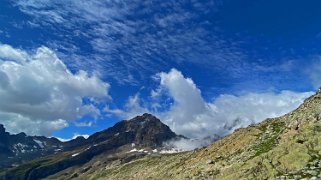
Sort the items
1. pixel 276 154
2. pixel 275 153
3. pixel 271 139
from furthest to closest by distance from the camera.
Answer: pixel 271 139, pixel 275 153, pixel 276 154

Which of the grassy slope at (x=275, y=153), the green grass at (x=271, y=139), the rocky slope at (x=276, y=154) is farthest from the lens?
the green grass at (x=271, y=139)

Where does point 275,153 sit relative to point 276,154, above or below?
above

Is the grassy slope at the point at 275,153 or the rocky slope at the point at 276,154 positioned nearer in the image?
the rocky slope at the point at 276,154

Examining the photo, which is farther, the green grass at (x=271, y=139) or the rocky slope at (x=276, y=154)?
the green grass at (x=271, y=139)

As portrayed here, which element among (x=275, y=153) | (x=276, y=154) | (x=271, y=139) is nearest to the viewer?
(x=276, y=154)

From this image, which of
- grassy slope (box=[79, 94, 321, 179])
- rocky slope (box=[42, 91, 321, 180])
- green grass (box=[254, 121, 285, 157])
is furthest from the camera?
green grass (box=[254, 121, 285, 157])

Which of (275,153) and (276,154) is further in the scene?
(275,153)

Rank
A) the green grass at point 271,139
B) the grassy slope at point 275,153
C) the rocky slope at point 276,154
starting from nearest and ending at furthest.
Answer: the rocky slope at point 276,154, the grassy slope at point 275,153, the green grass at point 271,139

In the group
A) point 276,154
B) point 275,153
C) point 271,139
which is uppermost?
point 271,139

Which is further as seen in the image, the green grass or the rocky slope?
the green grass

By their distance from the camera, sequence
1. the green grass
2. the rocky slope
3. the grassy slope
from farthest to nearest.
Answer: the green grass, the grassy slope, the rocky slope

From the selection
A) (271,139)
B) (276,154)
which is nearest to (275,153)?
(276,154)

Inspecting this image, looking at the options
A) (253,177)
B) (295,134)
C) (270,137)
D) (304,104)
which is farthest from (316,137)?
(304,104)

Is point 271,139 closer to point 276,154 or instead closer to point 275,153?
point 275,153
